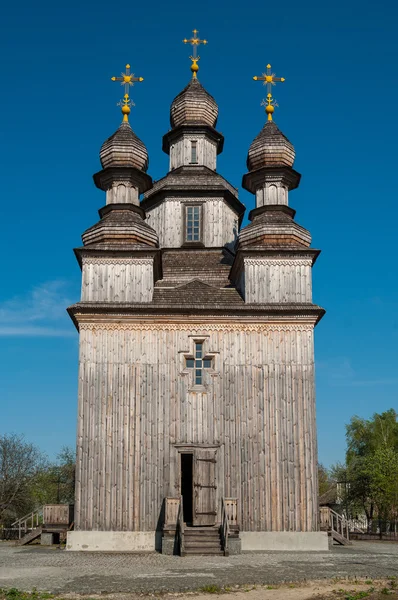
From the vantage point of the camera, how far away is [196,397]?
2209 cm

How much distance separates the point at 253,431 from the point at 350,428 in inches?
1294

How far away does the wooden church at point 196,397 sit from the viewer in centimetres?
2097

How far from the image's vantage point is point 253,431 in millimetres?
21844

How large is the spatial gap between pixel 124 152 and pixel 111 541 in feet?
45.7

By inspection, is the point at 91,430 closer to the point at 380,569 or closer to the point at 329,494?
the point at 380,569

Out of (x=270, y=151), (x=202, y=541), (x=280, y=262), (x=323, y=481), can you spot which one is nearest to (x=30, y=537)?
(x=202, y=541)

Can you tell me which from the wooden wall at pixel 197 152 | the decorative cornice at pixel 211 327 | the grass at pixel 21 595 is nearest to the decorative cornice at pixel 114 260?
the decorative cornice at pixel 211 327

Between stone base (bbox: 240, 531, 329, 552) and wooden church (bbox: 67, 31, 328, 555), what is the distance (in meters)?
0.03

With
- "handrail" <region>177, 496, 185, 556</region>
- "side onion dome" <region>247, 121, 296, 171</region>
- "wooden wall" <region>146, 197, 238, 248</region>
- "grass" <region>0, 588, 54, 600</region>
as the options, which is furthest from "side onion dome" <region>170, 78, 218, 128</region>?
"grass" <region>0, 588, 54, 600</region>

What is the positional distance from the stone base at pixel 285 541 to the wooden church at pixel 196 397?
0.10 ft

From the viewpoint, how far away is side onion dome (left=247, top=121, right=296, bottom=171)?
87.4 ft

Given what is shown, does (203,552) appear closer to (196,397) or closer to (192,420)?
(192,420)

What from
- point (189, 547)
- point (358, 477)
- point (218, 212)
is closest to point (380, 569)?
point (189, 547)

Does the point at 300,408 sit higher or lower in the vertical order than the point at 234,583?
higher
